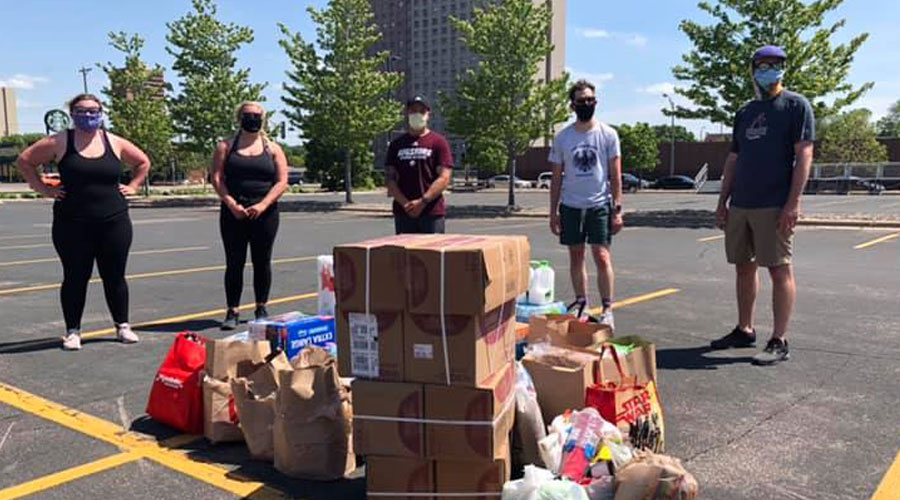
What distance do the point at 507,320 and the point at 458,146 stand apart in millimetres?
94523

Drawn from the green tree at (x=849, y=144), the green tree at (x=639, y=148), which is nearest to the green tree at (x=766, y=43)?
the green tree at (x=849, y=144)

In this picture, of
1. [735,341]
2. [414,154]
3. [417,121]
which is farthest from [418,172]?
[735,341]

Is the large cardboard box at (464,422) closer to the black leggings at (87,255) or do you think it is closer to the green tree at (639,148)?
the black leggings at (87,255)

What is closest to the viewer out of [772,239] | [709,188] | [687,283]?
[772,239]

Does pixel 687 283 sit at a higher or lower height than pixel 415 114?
lower

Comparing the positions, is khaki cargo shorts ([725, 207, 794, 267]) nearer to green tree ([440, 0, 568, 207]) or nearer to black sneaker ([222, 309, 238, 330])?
black sneaker ([222, 309, 238, 330])

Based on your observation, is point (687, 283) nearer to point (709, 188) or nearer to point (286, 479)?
point (286, 479)

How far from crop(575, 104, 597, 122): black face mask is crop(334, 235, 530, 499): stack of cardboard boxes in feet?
10.4

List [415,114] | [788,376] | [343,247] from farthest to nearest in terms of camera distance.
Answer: [415,114] → [788,376] → [343,247]

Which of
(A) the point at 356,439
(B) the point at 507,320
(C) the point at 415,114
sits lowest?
(A) the point at 356,439

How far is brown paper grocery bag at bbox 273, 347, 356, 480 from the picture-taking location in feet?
10.1

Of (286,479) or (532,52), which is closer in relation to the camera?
(286,479)

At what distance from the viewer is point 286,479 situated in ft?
10.2

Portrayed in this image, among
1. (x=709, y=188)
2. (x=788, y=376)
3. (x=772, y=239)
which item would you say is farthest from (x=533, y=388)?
(x=709, y=188)
